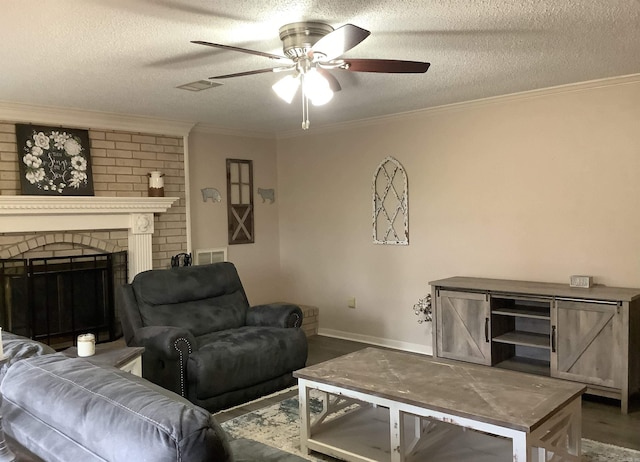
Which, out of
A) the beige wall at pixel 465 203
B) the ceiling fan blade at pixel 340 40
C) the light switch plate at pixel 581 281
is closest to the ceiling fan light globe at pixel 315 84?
the ceiling fan blade at pixel 340 40

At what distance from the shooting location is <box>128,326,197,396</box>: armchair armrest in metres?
3.67

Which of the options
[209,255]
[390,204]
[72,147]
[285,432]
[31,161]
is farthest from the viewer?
[209,255]

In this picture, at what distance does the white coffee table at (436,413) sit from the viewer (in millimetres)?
2434

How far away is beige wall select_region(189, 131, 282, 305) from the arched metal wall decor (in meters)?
1.47

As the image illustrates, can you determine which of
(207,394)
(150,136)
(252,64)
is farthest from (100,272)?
(252,64)

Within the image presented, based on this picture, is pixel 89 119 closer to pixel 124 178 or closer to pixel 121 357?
pixel 124 178

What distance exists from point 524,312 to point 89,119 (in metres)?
3.98

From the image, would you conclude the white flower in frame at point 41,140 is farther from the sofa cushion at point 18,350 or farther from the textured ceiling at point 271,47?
the sofa cushion at point 18,350

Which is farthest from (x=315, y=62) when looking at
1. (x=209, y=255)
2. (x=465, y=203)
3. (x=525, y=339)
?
(x=209, y=255)

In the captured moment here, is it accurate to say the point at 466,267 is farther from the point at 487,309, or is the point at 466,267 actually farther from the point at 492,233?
the point at 487,309

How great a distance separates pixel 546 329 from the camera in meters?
4.38

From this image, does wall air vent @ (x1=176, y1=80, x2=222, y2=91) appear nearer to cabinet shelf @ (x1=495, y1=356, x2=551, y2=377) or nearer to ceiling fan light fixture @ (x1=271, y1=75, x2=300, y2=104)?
ceiling fan light fixture @ (x1=271, y1=75, x2=300, y2=104)

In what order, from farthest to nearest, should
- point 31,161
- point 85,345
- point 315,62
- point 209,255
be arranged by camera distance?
point 209,255 → point 31,161 → point 85,345 → point 315,62

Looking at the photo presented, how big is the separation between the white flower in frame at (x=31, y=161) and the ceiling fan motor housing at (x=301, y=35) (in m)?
2.78
